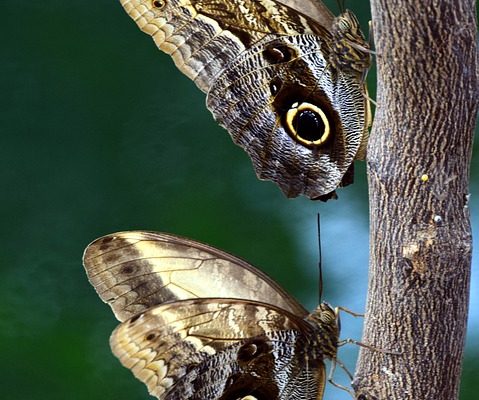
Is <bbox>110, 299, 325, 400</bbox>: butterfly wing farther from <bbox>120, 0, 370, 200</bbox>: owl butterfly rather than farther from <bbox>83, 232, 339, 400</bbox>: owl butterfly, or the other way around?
<bbox>120, 0, 370, 200</bbox>: owl butterfly

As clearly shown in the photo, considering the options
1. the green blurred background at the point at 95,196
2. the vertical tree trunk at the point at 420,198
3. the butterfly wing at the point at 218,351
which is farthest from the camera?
the green blurred background at the point at 95,196

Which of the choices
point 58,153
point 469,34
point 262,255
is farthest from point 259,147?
point 58,153

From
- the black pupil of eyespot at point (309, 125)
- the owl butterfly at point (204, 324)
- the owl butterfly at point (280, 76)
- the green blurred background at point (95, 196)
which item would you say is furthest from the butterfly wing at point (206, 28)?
the green blurred background at point (95, 196)

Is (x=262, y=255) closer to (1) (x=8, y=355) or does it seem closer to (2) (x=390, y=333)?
(1) (x=8, y=355)

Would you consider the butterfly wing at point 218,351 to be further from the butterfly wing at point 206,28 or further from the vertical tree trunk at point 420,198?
the butterfly wing at point 206,28

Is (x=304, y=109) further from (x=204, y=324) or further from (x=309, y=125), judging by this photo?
(x=204, y=324)

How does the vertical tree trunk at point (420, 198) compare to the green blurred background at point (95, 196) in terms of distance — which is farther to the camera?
the green blurred background at point (95, 196)

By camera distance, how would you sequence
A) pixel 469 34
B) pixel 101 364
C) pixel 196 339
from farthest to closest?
1. pixel 101 364
2. pixel 196 339
3. pixel 469 34
